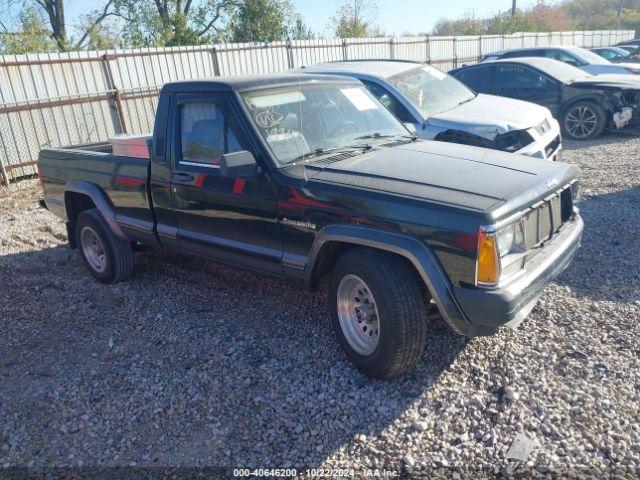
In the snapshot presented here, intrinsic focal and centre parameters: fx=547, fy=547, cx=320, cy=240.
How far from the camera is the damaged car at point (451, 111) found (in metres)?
6.68

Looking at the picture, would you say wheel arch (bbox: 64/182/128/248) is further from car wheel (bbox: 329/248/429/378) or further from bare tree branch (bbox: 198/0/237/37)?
bare tree branch (bbox: 198/0/237/37)

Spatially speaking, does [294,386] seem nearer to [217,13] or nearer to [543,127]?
[543,127]

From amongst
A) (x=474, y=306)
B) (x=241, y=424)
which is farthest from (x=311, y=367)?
(x=474, y=306)

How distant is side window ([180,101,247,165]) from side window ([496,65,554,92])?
8221 mm

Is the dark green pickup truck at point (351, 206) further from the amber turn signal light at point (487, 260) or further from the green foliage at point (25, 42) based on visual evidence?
the green foliage at point (25, 42)

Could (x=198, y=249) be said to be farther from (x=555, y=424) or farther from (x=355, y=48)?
(x=355, y=48)

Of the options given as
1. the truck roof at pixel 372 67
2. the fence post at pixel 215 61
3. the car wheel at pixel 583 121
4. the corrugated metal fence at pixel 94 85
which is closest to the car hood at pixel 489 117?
the truck roof at pixel 372 67

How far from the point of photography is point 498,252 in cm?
292

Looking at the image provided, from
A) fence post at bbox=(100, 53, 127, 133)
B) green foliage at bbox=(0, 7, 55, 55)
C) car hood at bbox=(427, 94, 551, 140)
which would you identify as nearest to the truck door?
car hood at bbox=(427, 94, 551, 140)

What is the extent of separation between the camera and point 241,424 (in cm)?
322

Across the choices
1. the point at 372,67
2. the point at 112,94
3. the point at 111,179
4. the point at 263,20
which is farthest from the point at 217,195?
the point at 263,20

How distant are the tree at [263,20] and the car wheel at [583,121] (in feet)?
49.1

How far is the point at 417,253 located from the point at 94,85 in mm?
10640

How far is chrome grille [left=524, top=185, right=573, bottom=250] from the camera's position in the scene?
3268 millimetres
